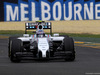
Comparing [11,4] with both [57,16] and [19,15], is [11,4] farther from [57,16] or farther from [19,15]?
[57,16]

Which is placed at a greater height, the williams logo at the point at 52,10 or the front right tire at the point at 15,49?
the williams logo at the point at 52,10

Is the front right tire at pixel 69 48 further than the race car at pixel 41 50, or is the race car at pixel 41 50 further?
the front right tire at pixel 69 48

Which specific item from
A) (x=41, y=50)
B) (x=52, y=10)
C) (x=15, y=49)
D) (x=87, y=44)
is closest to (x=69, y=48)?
(x=41, y=50)

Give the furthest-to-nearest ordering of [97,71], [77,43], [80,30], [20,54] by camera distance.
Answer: [80,30] < [77,43] < [20,54] < [97,71]

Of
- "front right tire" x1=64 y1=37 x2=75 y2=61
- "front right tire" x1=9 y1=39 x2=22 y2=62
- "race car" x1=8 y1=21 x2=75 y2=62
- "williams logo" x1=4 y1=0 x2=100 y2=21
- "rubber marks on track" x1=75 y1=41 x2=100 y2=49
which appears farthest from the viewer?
"williams logo" x1=4 y1=0 x2=100 y2=21

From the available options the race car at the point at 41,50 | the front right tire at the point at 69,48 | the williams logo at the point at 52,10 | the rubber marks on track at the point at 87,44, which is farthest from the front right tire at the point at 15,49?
the williams logo at the point at 52,10

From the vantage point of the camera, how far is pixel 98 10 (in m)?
44.1

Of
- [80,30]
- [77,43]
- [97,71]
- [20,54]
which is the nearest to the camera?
[97,71]

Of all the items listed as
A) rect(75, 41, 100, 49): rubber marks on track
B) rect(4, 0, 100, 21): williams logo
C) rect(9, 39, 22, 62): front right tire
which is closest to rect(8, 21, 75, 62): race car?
rect(9, 39, 22, 62): front right tire

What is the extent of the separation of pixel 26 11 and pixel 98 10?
25.9 ft

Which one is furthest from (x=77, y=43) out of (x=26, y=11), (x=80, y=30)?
(x=26, y=11)

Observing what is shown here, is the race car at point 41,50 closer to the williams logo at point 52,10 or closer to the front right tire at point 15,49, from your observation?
the front right tire at point 15,49

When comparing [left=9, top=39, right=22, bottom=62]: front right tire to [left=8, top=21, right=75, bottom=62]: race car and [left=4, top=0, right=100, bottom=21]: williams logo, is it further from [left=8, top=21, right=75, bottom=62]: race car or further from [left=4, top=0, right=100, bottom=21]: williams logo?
[left=4, top=0, right=100, bottom=21]: williams logo

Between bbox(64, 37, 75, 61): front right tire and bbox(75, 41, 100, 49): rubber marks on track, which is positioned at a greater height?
bbox(64, 37, 75, 61): front right tire
